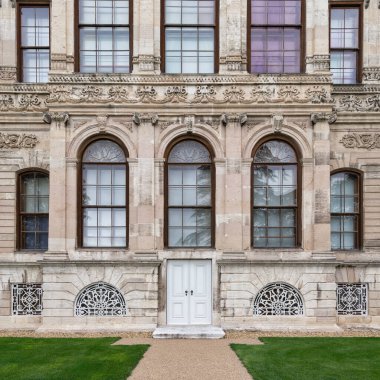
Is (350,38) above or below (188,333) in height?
above

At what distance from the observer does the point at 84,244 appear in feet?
50.9

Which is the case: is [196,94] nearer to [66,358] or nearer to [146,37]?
[146,37]

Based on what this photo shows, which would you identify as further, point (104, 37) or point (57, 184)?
point (104, 37)

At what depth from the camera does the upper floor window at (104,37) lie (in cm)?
1577

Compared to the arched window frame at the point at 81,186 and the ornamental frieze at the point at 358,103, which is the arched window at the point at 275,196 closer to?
the ornamental frieze at the point at 358,103

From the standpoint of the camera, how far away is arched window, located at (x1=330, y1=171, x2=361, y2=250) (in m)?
16.3

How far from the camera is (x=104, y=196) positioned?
15.7 metres

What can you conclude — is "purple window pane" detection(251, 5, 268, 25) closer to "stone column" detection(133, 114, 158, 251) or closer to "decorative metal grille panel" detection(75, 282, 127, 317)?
"stone column" detection(133, 114, 158, 251)

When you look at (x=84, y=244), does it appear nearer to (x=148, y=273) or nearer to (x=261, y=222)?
(x=148, y=273)

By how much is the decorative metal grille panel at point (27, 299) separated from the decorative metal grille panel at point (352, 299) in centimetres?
903

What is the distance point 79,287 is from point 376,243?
8991 millimetres

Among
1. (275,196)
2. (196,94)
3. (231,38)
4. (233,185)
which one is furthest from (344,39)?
(233,185)

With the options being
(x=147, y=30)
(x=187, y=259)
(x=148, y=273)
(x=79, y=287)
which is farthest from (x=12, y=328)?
(x=147, y=30)

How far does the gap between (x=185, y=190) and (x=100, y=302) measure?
4.06 metres
